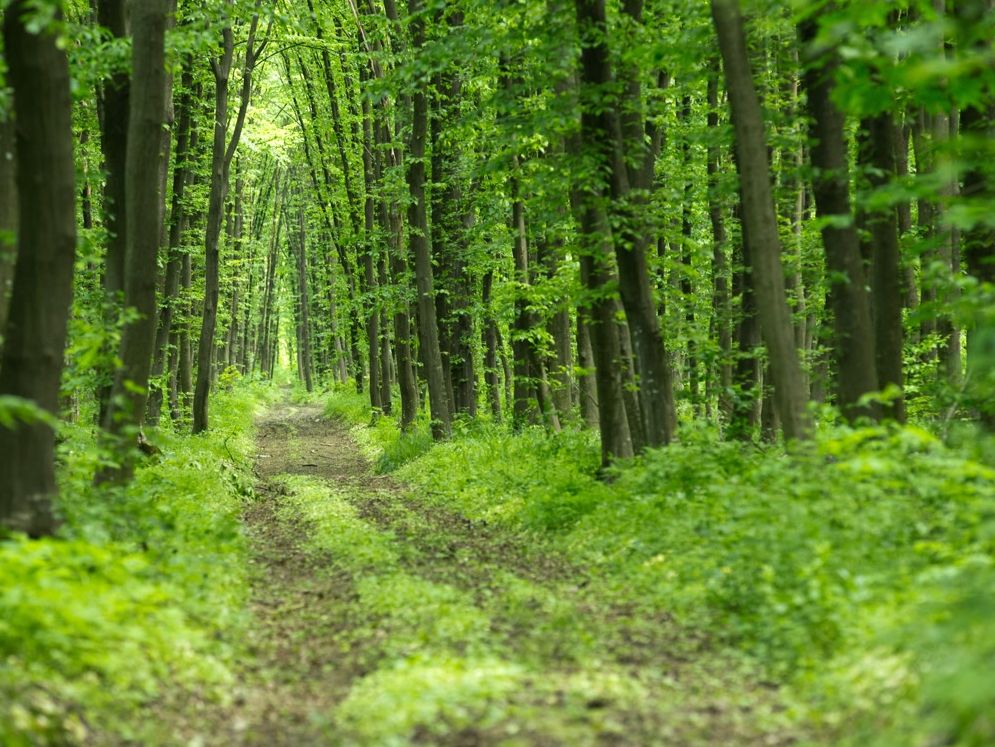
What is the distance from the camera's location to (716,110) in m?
14.9

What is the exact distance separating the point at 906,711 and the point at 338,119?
2519cm

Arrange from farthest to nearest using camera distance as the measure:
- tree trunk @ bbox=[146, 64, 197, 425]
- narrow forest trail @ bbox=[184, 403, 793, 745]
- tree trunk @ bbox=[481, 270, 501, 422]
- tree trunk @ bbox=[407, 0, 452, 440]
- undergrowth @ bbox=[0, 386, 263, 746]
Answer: tree trunk @ bbox=[481, 270, 501, 422] < tree trunk @ bbox=[146, 64, 197, 425] < tree trunk @ bbox=[407, 0, 452, 440] < narrow forest trail @ bbox=[184, 403, 793, 745] < undergrowth @ bbox=[0, 386, 263, 746]

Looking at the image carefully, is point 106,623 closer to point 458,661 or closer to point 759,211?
point 458,661

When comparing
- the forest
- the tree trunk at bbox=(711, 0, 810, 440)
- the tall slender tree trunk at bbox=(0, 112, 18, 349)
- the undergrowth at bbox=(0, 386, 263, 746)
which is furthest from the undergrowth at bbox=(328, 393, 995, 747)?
the tall slender tree trunk at bbox=(0, 112, 18, 349)

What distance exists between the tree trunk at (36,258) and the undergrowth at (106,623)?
459 mm

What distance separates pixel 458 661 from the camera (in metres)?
5.88

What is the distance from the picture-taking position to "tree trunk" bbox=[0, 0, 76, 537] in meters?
6.41

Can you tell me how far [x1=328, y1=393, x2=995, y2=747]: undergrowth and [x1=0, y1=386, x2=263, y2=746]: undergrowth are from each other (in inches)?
141

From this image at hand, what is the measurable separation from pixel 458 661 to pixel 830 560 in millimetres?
2639

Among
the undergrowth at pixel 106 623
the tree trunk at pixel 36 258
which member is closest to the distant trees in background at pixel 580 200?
the tree trunk at pixel 36 258

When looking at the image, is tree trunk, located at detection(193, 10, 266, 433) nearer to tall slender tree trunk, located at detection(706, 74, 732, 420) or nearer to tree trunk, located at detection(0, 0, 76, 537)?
tall slender tree trunk, located at detection(706, 74, 732, 420)

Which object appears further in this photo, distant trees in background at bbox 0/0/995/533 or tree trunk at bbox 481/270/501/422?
tree trunk at bbox 481/270/501/422

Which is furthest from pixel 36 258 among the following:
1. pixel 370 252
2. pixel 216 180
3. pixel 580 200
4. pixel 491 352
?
pixel 491 352

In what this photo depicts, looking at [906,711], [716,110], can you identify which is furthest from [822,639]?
[716,110]
